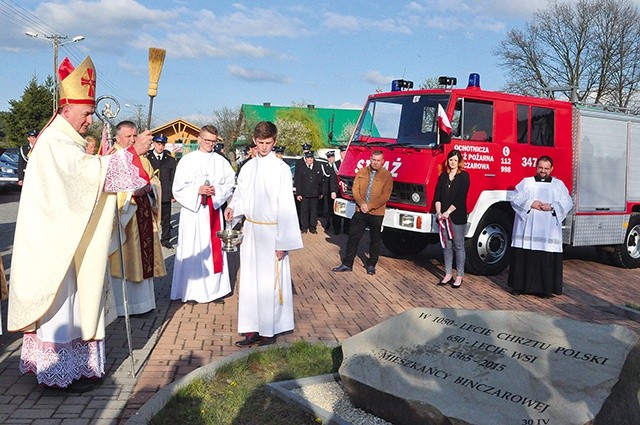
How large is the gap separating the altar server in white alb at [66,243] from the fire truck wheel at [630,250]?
1026 centimetres

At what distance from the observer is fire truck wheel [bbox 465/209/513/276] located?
10.6m

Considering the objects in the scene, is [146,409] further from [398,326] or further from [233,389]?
[398,326]

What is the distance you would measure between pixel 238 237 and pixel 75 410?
86.4 inches

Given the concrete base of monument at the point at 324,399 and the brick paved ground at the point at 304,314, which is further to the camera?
the brick paved ground at the point at 304,314

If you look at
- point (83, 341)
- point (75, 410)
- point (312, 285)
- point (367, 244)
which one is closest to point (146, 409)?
point (75, 410)

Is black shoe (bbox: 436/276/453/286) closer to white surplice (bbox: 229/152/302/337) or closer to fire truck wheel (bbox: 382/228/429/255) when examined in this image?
fire truck wheel (bbox: 382/228/429/255)

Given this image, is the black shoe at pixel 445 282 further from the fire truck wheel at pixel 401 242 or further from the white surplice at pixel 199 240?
the white surplice at pixel 199 240

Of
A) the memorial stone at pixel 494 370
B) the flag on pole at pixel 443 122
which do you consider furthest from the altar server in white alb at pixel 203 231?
the memorial stone at pixel 494 370

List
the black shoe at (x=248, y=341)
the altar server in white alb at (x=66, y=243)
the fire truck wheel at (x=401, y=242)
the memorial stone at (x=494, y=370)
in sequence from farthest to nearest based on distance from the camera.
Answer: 1. the fire truck wheel at (x=401, y=242)
2. the black shoe at (x=248, y=341)
3. the altar server in white alb at (x=66, y=243)
4. the memorial stone at (x=494, y=370)

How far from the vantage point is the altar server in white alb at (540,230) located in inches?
359

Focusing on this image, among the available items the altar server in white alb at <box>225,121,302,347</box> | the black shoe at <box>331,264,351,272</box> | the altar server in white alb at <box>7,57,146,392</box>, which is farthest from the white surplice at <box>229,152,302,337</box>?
the black shoe at <box>331,264,351,272</box>

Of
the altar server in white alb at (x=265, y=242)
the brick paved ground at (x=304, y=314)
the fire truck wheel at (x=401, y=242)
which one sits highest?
the altar server in white alb at (x=265, y=242)

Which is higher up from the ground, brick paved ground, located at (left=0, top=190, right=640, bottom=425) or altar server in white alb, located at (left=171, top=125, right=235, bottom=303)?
altar server in white alb, located at (left=171, top=125, right=235, bottom=303)

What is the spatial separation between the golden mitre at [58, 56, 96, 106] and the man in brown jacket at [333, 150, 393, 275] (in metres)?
5.82
